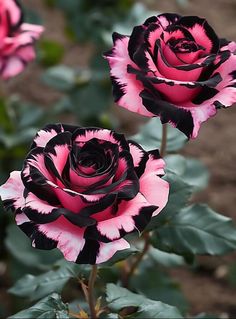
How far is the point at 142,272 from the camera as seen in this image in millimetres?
1514

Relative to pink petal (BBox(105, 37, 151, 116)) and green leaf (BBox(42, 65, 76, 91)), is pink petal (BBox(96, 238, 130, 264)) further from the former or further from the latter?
green leaf (BBox(42, 65, 76, 91))

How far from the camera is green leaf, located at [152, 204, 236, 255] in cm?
116

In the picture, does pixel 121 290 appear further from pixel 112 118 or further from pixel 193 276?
pixel 112 118

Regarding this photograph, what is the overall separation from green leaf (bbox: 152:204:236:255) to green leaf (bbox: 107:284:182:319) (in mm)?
112

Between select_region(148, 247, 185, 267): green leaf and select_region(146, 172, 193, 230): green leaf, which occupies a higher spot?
select_region(146, 172, 193, 230): green leaf

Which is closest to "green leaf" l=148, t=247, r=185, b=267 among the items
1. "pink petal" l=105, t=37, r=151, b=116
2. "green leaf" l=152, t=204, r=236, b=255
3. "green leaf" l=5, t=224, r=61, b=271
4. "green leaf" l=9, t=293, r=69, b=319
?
"green leaf" l=5, t=224, r=61, b=271

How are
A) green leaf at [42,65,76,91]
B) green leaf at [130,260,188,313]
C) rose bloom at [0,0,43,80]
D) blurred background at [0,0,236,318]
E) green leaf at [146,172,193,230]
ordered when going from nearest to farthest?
green leaf at [146,172,193,230], rose bloom at [0,0,43,80], green leaf at [130,260,188,313], blurred background at [0,0,236,318], green leaf at [42,65,76,91]

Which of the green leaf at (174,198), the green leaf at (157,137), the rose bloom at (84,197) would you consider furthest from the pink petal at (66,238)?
the green leaf at (157,137)

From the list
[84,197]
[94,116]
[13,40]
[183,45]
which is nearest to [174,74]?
[183,45]

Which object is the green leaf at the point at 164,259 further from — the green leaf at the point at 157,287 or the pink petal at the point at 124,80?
the pink petal at the point at 124,80

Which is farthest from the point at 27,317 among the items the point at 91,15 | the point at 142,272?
the point at 91,15

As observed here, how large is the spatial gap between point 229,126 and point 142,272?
0.88m

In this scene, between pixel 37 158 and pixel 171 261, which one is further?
pixel 171 261

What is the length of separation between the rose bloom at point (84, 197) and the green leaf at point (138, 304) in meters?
0.26
